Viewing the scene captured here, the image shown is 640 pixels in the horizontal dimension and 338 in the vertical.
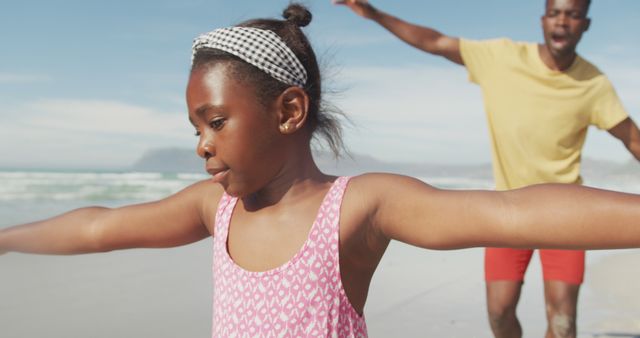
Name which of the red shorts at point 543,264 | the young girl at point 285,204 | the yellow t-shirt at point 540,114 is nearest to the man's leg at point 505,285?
the red shorts at point 543,264

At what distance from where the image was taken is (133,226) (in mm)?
1984

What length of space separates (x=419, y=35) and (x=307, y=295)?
238 cm

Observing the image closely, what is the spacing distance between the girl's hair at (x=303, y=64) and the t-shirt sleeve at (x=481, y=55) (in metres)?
1.76

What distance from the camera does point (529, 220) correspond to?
4.34 ft

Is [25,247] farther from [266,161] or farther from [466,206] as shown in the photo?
[466,206]

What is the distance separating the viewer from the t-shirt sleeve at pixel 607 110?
11.1 ft

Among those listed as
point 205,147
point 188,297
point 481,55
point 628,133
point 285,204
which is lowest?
point 188,297

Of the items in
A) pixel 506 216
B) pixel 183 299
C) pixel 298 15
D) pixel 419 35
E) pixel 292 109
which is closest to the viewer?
pixel 506 216

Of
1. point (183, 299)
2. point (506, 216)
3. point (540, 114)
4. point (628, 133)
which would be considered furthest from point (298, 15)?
point (183, 299)

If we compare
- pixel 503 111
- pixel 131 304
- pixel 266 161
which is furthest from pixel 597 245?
pixel 131 304

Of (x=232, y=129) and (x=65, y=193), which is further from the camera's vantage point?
(x=65, y=193)

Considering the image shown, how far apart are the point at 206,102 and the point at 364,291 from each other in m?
0.61

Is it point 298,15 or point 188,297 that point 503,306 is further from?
point 188,297

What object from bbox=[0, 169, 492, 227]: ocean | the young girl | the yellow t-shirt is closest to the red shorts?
the yellow t-shirt
